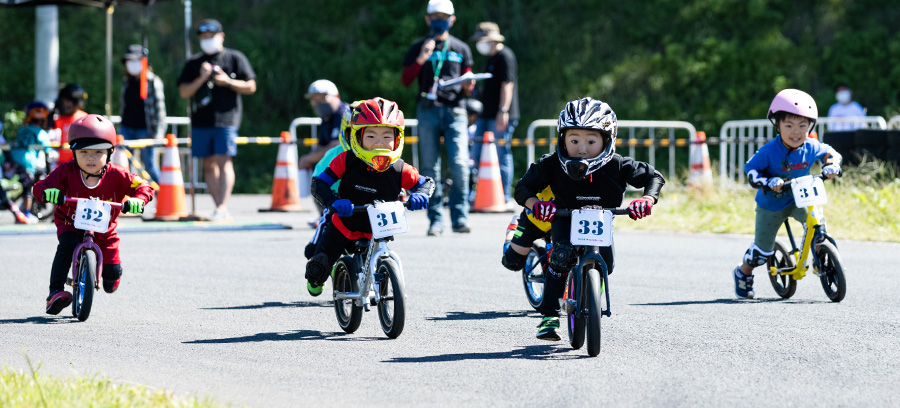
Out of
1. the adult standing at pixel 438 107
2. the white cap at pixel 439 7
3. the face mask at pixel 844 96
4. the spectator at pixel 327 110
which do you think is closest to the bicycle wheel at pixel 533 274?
the adult standing at pixel 438 107

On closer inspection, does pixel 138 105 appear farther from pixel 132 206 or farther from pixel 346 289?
pixel 346 289

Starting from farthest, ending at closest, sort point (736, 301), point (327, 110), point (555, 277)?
point (327, 110), point (736, 301), point (555, 277)

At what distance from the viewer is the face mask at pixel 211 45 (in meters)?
14.5

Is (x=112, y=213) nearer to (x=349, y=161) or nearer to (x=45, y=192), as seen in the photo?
(x=45, y=192)

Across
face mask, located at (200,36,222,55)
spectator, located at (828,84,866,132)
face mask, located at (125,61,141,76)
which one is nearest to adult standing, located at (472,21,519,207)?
face mask, located at (200,36,222,55)

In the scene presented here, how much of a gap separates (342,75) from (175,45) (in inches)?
152

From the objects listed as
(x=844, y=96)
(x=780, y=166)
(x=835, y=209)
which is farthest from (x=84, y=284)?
(x=844, y=96)

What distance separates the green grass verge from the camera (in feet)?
17.0

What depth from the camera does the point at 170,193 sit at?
1560 centimetres

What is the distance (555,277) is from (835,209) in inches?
297

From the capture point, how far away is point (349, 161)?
25.3ft

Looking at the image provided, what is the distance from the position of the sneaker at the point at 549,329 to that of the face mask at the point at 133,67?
10495 millimetres

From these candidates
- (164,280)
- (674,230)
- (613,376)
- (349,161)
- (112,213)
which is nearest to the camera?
(613,376)

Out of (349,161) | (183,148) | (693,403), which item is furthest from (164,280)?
(183,148)
